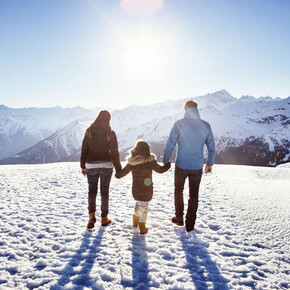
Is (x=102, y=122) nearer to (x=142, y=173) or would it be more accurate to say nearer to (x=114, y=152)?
(x=114, y=152)

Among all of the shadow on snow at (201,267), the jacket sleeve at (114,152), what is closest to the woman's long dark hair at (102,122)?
the jacket sleeve at (114,152)

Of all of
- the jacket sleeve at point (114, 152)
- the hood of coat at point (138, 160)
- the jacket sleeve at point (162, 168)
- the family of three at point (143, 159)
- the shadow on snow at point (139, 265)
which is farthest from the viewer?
the jacket sleeve at point (114, 152)

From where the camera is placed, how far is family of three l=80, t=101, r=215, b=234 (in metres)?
4.84

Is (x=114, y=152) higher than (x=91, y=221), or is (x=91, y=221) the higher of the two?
(x=114, y=152)

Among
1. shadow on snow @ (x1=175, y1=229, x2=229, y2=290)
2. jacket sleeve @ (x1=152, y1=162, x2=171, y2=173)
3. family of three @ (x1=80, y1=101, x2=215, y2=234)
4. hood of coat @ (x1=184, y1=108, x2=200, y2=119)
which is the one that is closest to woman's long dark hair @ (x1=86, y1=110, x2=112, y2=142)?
family of three @ (x1=80, y1=101, x2=215, y2=234)

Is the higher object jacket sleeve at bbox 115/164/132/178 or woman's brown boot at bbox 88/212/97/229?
jacket sleeve at bbox 115/164/132/178

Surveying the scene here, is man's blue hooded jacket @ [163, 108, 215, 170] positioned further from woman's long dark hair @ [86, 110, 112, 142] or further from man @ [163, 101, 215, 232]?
woman's long dark hair @ [86, 110, 112, 142]

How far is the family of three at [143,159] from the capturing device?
191 inches

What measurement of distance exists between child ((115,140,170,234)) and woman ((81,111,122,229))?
0.49 m

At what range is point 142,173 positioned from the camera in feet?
15.9

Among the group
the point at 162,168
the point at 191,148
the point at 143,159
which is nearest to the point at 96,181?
the point at 143,159

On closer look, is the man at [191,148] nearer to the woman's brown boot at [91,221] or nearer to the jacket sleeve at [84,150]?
the jacket sleeve at [84,150]

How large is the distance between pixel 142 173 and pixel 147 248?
5.09 feet

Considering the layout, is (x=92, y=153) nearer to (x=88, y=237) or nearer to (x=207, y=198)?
(x=88, y=237)
